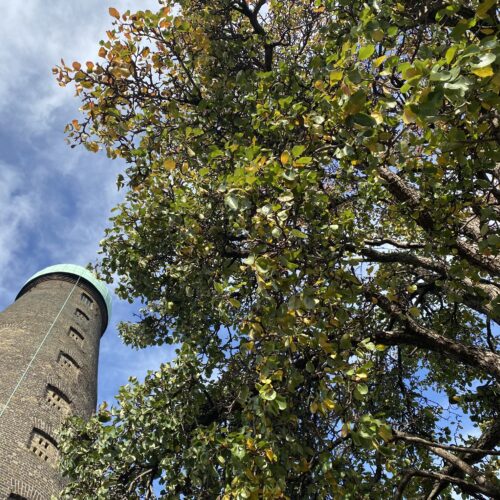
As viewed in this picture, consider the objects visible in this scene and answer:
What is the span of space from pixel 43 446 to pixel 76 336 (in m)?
9.16

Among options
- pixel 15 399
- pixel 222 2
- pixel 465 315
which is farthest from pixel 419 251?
pixel 15 399

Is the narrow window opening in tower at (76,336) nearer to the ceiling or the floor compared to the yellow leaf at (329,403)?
nearer to the ceiling

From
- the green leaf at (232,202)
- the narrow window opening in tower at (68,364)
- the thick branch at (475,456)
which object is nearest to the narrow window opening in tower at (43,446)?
the narrow window opening in tower at (68,364)

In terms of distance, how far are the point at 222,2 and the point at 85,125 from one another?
275 centimetres

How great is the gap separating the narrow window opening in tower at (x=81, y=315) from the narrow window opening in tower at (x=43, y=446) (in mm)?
10542

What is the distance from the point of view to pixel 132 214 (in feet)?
23.1

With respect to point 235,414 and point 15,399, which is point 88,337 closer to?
point 15,399

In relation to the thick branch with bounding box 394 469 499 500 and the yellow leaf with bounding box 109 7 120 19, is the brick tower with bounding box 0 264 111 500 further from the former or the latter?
the yellow leaf with bounding box 109 7 120 19

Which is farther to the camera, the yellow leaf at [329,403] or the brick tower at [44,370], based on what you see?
the brick tower at [44,370]

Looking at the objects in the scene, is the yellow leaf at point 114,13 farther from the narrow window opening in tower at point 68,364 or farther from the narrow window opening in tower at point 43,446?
the narrow window opening in tower at point 68,364

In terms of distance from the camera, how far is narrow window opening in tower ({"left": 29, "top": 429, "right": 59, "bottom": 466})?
15.9m

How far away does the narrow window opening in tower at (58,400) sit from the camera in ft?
61.5

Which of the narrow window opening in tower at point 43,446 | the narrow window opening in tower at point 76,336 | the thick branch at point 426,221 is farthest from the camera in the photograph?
the narrow window opening in tower at point 76,336

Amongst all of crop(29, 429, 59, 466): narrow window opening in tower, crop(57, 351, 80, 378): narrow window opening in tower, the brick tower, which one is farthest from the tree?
crop(57, 351, 80, 378): narrow window opening in tower
